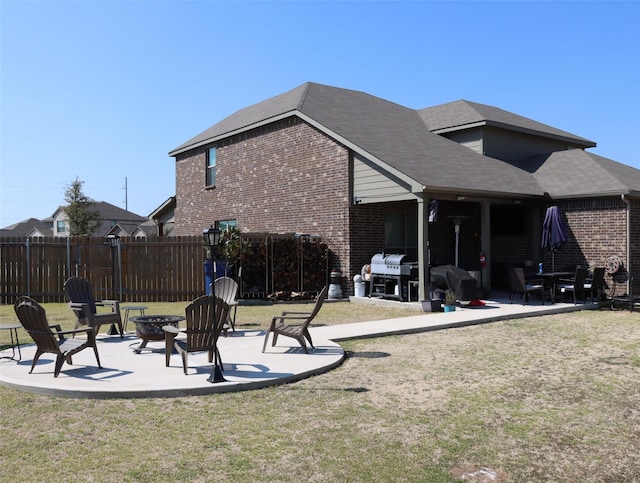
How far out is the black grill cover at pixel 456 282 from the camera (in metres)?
13.8

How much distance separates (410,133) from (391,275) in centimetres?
641

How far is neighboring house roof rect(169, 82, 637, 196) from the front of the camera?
1523cm

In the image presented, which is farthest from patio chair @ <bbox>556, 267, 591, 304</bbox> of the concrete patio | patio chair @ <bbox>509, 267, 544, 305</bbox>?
the concrete patio

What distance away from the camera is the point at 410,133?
19.3m

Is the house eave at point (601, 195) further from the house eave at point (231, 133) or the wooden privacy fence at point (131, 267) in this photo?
the house eave at point (231, 133)

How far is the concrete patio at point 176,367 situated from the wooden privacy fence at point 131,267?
5887 mm

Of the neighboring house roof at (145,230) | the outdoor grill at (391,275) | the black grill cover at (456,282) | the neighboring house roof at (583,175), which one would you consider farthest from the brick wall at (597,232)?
the neighboring house roof at (145,230)

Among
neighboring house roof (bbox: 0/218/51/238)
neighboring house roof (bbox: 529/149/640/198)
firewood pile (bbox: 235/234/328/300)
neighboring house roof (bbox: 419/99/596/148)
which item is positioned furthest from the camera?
neighboring house roof (bbox: 0/218/51/238)

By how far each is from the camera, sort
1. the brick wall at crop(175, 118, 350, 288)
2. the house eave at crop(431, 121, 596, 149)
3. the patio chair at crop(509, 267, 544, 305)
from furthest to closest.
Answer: the house eave at crop(431, 121, 596, 149) < the brick wall at crop(175, 118, 350, 288) < the patio chair at crop(509, 267, 544, 305)

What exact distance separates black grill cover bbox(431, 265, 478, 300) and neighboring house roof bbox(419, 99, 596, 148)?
24.2ft

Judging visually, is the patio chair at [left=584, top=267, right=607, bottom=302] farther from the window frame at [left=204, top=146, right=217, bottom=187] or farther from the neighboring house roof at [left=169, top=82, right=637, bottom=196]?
the window frame at [left=204, top=146, right=217, bottom=187]

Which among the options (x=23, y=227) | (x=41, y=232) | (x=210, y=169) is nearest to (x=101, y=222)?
(x=41, y=232)

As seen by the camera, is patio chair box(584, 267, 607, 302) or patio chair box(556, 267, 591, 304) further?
patio chair box(584, 267, 607, 302)

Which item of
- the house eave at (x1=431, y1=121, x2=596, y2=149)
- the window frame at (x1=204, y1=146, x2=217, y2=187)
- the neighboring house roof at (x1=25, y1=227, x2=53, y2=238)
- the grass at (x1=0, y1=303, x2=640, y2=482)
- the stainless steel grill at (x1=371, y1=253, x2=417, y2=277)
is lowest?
the grass at (x1=0, y1=303, x2=640, y2=482)
